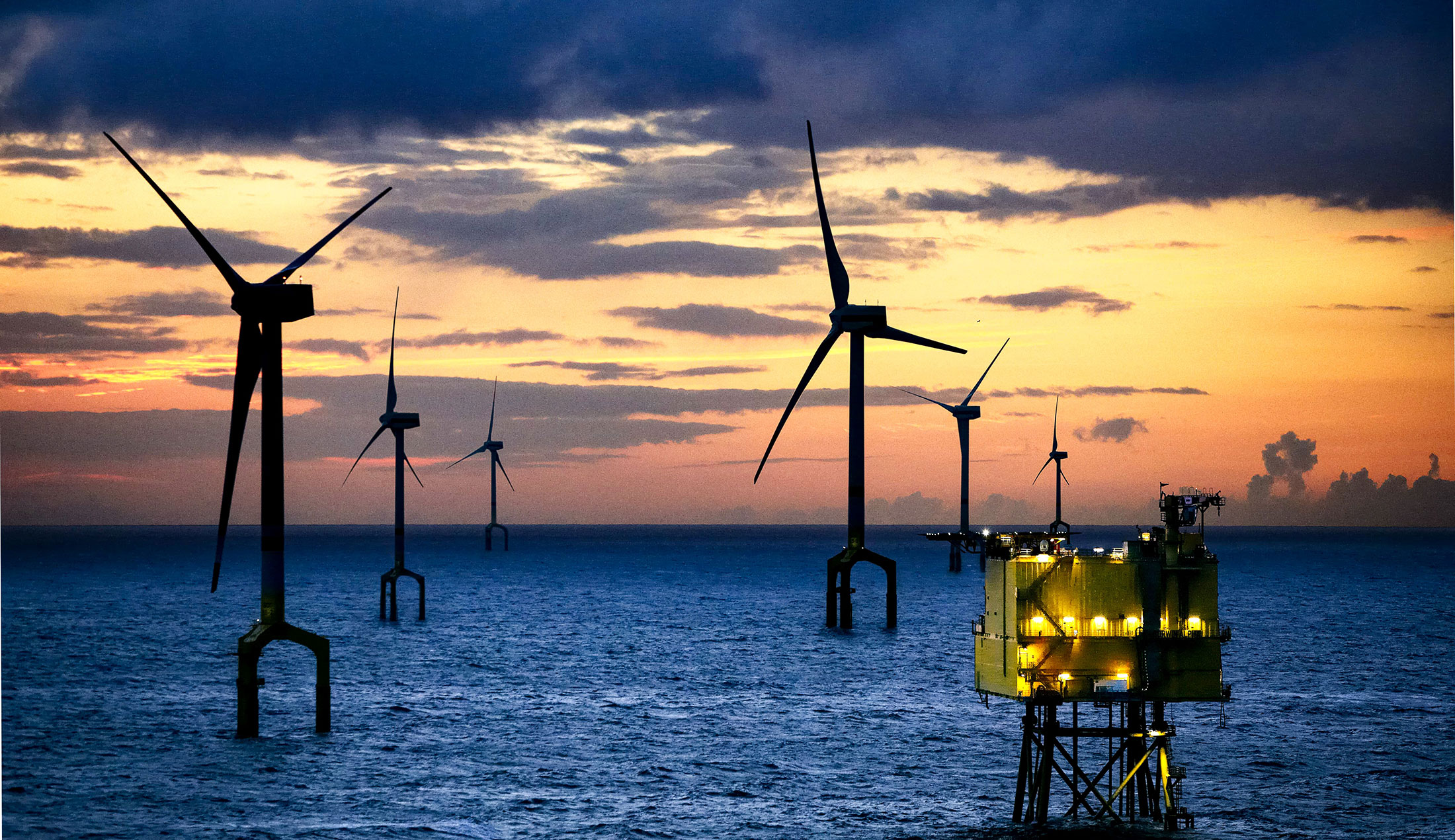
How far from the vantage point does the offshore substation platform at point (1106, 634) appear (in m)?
64.6

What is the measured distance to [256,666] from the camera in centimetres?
7662

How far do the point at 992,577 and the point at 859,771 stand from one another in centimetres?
1816

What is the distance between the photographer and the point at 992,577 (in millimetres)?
67438

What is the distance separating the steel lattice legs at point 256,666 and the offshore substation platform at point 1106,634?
36.2 m

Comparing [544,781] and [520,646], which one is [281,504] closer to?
[544,781]

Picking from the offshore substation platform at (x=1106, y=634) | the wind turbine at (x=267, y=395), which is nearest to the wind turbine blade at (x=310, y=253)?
the wind turbine at (x=267, y=395)

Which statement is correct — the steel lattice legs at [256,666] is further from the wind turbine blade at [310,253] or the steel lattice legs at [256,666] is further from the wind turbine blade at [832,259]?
the wind turbine blade at [832,259]

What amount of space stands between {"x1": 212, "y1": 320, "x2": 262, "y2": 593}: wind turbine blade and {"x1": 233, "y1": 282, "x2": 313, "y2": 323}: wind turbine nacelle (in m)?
0.92

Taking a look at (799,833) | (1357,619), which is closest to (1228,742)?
(799,833)

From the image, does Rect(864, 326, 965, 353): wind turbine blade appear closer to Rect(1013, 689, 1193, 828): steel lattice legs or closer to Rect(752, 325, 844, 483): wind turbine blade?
Rect(752, 325, 844, 483): wind turbine blade

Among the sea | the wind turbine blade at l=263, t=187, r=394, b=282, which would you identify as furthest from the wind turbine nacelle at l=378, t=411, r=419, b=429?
the wind turbine blade at l=263, t=187, r=394, b=282

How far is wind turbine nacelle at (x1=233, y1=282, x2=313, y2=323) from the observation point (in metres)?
74.9

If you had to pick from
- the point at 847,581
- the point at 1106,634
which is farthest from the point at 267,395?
the point at 847,581

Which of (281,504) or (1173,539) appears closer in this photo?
(1173,539)
